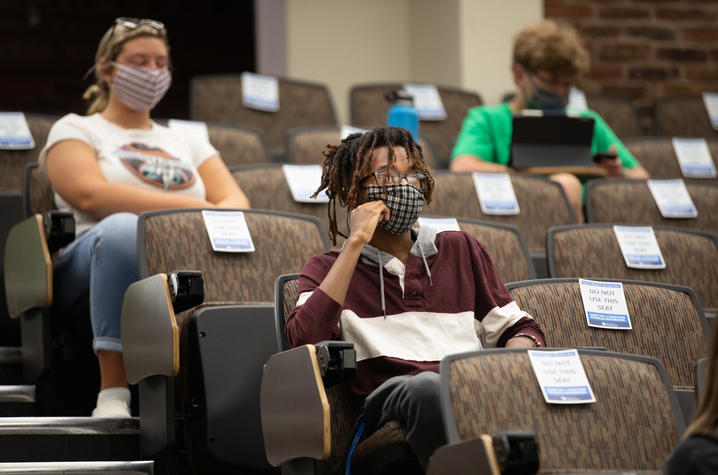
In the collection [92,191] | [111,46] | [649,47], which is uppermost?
[111,46]

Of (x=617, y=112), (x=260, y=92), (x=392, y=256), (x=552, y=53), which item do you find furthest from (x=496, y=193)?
(x=617, y=112)

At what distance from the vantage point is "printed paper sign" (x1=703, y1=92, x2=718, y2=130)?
507cm

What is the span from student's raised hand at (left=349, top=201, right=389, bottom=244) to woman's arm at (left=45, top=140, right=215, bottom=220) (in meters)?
0.88

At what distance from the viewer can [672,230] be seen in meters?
3.04

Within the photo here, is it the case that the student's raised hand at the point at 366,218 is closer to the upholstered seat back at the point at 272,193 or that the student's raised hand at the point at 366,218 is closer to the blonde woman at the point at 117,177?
the blonde woman at the point at 117,177

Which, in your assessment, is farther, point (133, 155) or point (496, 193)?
point (496, 193)

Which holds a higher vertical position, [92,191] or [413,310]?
[92,191]

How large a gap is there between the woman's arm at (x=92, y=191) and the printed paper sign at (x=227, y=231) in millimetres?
299

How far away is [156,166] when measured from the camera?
10.2 ft

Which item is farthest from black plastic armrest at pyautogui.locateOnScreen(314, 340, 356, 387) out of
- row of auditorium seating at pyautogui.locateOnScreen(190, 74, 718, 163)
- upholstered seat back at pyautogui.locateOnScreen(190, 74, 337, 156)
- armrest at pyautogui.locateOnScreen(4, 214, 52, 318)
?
upholstered seat back at pyautogui.locateOnScreen(190, 74, 337, 156)

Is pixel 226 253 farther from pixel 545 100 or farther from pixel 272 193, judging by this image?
pixel 545 100

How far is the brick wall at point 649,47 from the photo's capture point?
5.63 m

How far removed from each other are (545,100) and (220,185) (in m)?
1.30

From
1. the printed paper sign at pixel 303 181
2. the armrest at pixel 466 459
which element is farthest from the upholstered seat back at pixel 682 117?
the armrest at pixel 466 459
